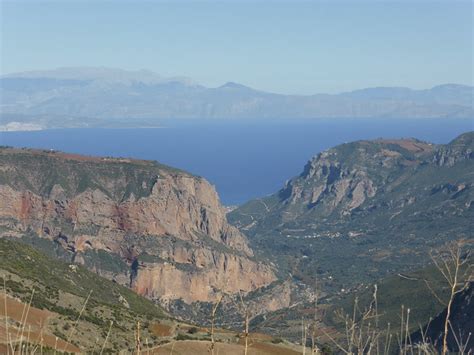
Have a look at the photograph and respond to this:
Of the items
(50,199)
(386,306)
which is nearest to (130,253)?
(50,199)

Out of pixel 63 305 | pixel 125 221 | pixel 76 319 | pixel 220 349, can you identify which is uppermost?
pixel 76 319

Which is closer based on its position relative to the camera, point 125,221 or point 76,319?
point 76,319

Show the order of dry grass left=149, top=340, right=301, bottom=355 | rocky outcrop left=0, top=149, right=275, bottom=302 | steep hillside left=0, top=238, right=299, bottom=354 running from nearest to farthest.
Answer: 1. steep hillside left=0, top=238, right=299, bottom=354
2. dry grass left=149, top=340, right=301, bottom=355
3. rocky outcrop left=0, top=149, right=275, bottom=302

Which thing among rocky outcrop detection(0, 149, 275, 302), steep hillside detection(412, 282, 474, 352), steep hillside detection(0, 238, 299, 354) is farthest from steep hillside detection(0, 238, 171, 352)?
rocky outcrop detection(0, 149, 275, 302)

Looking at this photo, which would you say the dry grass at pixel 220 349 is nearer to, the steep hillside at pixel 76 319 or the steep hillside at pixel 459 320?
the steep hillside at pixel 76 319

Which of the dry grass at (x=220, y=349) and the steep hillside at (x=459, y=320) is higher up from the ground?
the dry grass at (x=220, y=349)

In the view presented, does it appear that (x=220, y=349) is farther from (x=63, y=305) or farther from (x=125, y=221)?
(x=125, y=221)

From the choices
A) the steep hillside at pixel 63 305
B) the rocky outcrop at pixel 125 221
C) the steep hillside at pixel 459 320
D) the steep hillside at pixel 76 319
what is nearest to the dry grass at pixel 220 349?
the steep hillside at pixel 76 319

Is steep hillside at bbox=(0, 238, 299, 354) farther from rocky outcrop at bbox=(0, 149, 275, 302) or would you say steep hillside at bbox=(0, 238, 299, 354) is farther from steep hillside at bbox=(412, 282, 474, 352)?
rocky outcrop at bbox=(0, 149, 275, 302)

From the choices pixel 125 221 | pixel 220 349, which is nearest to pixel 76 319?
pixel 220 349
